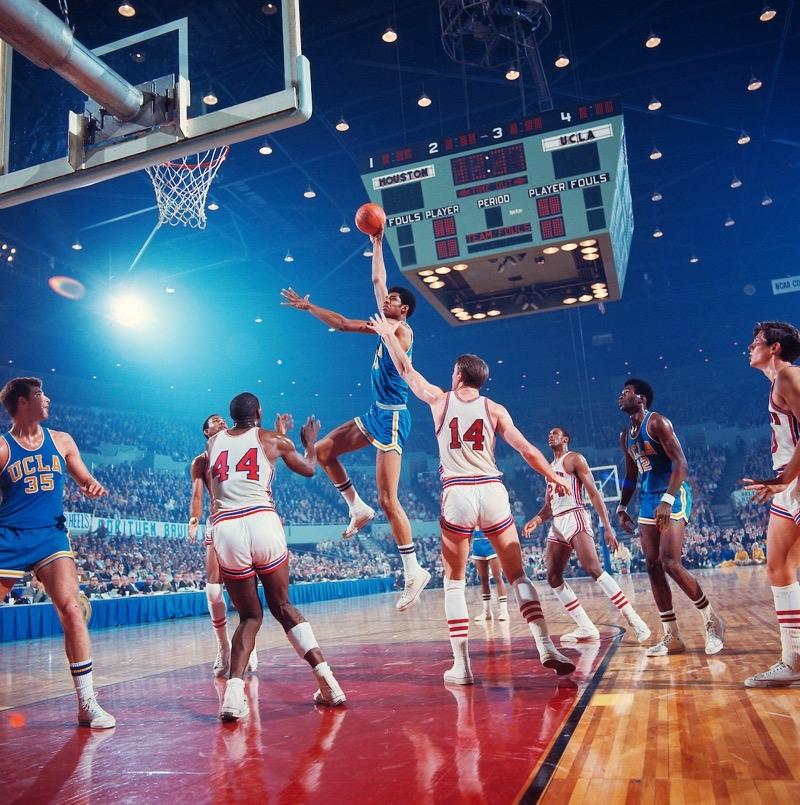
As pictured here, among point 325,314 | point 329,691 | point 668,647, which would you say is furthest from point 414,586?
point 325,314

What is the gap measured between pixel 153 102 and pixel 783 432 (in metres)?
5.57

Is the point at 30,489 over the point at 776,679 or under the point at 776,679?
over

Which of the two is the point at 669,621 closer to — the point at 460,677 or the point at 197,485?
the point at 460,677

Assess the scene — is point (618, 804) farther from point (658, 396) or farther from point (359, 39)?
point (658, 396)

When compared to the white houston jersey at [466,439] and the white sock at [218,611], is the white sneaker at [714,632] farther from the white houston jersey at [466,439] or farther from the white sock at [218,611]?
the white sock at [218,611]

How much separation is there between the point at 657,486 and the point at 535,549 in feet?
67.5

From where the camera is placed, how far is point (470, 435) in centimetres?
463

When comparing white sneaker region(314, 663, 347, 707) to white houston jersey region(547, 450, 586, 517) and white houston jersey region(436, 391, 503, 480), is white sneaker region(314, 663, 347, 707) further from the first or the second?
white houston jersey region(547, 450, 586, 517)

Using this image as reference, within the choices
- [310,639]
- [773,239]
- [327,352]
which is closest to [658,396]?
[773,239]

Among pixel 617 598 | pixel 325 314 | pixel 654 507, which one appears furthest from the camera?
pixel 617 598

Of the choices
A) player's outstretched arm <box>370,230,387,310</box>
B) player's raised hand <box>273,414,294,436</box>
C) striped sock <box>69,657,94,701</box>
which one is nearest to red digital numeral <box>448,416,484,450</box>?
player's raised hand <box>273,414,294,436</box>

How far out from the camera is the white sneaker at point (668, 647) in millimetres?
5355

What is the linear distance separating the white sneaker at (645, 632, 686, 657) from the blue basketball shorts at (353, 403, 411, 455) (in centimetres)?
253

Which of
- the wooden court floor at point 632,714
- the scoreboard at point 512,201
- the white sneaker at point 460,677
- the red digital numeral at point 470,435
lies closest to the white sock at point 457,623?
the white sneaker at point 460,677
